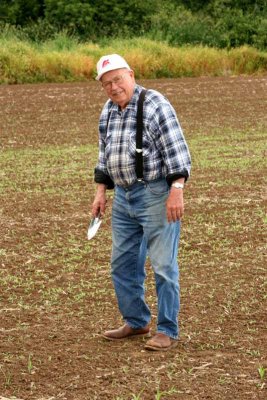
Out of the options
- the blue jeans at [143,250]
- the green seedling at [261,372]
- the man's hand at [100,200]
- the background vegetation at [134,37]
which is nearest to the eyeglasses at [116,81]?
the blue jeans at [143,250]

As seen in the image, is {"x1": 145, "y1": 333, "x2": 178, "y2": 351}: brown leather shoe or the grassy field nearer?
the grassy field

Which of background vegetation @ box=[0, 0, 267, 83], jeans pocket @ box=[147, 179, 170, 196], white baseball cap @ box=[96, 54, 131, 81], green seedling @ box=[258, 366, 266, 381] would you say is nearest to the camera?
green seedling @ box=[258, 366, 266, 381]

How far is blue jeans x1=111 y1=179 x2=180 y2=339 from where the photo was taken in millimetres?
6293

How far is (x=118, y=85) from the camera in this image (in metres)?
6.14

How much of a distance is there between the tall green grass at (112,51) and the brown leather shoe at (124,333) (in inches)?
811

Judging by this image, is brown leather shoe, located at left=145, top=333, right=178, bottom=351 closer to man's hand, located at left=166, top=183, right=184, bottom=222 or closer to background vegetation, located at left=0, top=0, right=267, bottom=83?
man's hand, located at left=166, top=183, right=184, bottom=222

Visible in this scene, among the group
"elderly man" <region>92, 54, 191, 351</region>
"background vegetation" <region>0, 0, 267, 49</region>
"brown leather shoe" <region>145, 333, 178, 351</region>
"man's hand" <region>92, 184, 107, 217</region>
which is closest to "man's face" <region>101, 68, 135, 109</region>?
"elderly man" <region>92, 54, 191, 351</region>

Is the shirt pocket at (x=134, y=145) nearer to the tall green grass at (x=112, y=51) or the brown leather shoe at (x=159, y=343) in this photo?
the brown leather shoe at (x=159, y=343)

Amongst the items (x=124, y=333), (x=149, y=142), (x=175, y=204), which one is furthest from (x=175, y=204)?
(x=124, y=333)

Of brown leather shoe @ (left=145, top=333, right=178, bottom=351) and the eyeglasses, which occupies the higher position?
the eyeglasses

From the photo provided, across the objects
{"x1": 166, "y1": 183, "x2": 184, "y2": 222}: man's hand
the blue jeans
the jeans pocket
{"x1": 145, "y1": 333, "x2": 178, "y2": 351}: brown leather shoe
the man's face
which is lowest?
{"x1": 145, "y1": 333, "x2": 178, "y2": 351}: brown leather shoe

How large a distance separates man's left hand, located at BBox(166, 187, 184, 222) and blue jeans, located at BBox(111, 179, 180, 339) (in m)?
0.12

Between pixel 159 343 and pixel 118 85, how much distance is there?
1577 mm

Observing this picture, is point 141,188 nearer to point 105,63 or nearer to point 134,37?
point 105,63
